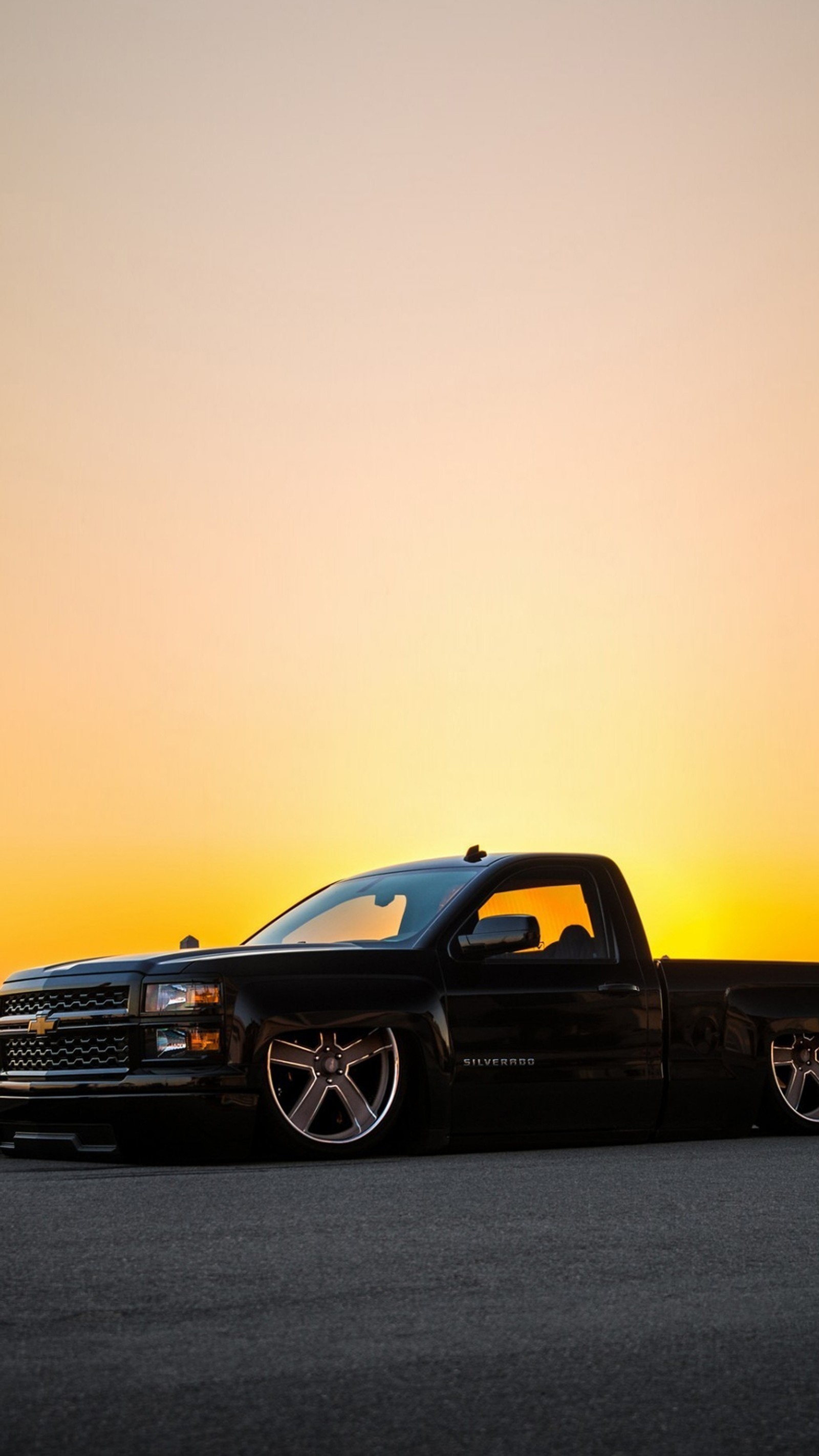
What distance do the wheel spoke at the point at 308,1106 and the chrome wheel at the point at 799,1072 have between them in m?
3.13

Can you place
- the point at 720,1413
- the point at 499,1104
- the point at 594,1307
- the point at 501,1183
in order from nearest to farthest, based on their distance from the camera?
the point at 720,1413, the point at 594,1307, the point at 501,1183, the point at 499,1104

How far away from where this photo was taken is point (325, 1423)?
132 inches

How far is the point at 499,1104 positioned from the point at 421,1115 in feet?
1.55

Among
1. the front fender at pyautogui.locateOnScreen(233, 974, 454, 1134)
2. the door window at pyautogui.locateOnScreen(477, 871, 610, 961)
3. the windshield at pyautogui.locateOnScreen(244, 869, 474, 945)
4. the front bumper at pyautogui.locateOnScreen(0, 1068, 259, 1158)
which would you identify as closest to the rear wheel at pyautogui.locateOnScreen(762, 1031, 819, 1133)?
the door window at pyautogui.locateOnScreen(477, 871, 610, 961)

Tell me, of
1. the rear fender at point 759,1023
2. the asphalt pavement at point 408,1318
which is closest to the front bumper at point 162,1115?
the asphalt pavement at point 408,1318

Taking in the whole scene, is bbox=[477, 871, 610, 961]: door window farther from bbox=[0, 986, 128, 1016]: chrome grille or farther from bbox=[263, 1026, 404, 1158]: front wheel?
bbox=[0, 986, 128, 1016]: chrome grille

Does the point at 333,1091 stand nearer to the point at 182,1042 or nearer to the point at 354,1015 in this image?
the point at 354,1015

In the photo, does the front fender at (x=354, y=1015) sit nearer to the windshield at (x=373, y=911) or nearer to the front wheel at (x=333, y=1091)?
the front wheel at (x=333, y=1091)

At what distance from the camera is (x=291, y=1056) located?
9078 mm

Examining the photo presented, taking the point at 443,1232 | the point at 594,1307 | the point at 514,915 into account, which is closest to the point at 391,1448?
the point at 594,1307

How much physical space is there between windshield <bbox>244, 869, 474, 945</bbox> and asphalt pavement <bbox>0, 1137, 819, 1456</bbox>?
2706 mm

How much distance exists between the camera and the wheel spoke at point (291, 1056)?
902 cm

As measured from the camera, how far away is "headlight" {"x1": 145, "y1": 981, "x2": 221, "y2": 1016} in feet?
29.6

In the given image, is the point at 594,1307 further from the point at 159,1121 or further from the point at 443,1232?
the point at 159,1121
